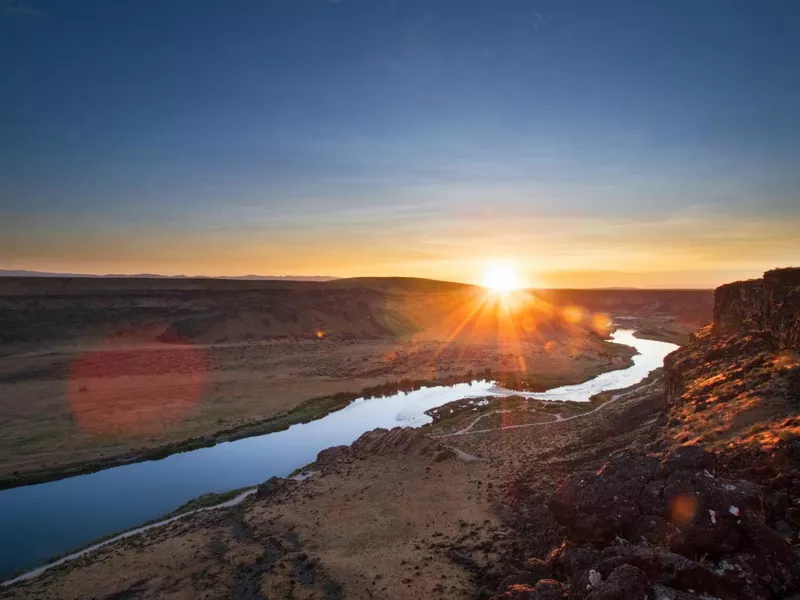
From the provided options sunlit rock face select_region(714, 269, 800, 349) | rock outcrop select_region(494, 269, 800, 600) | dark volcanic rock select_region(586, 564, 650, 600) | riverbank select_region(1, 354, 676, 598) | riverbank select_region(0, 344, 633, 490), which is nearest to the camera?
dark volcanic rock select_region(586, 564, 650, 600)

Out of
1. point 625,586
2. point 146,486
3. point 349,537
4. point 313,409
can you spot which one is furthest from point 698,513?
point 313,409

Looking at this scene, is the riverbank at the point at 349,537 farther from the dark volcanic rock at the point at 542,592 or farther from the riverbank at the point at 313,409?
the riverbank at the point at 313,409

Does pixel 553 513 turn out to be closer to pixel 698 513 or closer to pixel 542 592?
pixel 542 592

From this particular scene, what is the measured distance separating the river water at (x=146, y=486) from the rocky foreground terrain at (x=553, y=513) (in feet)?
10.8

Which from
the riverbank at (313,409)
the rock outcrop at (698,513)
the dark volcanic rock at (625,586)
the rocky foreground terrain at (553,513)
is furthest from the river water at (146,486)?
the dark volcanic rock at (625,586)

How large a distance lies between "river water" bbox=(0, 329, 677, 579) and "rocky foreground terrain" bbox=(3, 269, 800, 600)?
3285mm

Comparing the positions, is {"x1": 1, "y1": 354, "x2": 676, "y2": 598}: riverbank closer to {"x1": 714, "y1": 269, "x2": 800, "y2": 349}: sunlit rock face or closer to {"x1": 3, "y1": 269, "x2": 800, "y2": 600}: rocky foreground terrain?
{"x1": 3, "y1": 269, "x2": 800, "y2": 600}: rocky foreground terrain

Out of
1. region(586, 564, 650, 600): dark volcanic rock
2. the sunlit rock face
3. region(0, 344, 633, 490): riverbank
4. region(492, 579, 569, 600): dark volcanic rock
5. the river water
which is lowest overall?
the river water

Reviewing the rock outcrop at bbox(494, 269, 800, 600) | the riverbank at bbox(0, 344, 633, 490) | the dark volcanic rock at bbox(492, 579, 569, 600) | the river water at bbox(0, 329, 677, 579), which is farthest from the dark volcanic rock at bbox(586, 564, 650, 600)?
the riverbank at bbox(0, 344, 633, 490)

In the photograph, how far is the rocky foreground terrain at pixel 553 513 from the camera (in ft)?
32.2

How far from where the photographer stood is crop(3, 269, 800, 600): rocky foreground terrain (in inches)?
386

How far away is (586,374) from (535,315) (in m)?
55.1

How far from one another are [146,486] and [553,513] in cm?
2307

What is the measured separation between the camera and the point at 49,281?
79688mm
